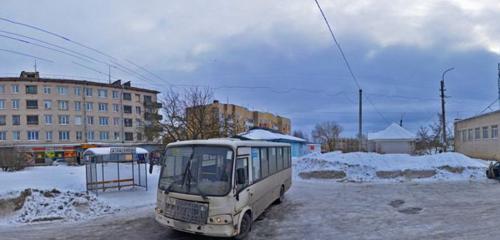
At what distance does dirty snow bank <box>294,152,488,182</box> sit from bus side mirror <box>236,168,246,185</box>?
52.0ft

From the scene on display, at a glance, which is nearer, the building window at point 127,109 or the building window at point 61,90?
the building window at point 61,90

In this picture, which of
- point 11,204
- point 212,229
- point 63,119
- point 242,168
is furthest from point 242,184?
point 63,119

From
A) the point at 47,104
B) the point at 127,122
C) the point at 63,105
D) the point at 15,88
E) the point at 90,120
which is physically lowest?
the point at 127,122

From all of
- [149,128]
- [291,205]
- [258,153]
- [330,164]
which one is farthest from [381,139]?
[258,153]

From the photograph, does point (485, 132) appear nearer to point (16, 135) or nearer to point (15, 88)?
point (16, 135)

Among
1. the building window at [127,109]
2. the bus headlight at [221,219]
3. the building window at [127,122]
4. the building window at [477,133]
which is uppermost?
the building window at [127,109]

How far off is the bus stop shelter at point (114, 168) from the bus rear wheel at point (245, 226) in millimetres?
8550

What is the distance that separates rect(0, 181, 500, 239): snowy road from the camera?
9.02 m

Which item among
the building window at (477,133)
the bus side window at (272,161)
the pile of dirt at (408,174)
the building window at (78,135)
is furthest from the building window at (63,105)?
the bus side window at (272,161)

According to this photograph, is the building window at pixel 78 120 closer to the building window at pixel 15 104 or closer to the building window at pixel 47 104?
the building window at pixel 47 104

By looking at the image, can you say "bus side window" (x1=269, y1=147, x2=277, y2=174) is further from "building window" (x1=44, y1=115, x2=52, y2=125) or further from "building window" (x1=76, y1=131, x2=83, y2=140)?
"building window" (x1=44, y1=115, x2=52, y2=125)

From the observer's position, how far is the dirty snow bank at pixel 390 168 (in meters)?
23.0

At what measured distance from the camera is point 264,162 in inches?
436

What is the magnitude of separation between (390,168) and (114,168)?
682 inches
